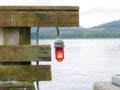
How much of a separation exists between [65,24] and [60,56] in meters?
0.44

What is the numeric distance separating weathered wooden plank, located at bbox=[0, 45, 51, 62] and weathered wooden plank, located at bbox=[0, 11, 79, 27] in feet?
0.96

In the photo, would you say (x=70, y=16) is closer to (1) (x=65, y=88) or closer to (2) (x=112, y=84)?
(2) (x=112, y=84)

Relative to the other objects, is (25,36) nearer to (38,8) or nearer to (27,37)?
(27,37)

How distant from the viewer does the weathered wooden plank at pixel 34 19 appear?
5.82 meters

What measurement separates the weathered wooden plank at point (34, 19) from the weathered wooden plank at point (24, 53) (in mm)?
294

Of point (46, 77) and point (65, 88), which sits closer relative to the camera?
point (46, 77)

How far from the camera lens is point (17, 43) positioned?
20.0ft

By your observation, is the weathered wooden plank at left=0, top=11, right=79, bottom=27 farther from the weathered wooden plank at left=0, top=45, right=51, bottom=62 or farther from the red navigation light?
the red navigation light

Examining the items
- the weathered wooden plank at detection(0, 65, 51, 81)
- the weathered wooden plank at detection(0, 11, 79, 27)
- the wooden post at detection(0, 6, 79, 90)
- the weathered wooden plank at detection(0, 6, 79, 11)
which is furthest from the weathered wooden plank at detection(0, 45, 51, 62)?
the weathered wooden plank at detection(0, 6, 79, 11)

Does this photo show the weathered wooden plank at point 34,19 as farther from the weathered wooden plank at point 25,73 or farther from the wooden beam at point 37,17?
the weathered wooden plank at point 25,73

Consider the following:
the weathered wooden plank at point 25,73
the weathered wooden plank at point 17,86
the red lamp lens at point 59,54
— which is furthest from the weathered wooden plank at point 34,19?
the weathered wooden plank at point 17,86

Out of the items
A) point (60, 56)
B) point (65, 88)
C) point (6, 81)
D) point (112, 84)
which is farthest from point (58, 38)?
point (65, 88)

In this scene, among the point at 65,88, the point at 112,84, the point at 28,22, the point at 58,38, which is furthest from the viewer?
the point at 65,88

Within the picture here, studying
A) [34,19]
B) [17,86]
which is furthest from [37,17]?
[17,86]
